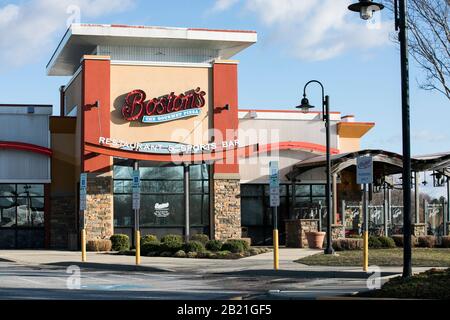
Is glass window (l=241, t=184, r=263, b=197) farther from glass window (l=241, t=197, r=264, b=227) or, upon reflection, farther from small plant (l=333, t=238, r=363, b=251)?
small plant (l=333, t=238, r=363, b=251)

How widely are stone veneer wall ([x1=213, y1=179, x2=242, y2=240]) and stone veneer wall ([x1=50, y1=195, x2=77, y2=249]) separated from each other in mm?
7364

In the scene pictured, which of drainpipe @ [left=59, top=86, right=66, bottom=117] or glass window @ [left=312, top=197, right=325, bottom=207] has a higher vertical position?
drainpipe @ [left=59, top=86, right=66, bottom=117]

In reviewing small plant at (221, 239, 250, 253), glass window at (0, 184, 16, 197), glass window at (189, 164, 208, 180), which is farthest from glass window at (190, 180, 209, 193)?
glass window at (0, 184, 16, 197)

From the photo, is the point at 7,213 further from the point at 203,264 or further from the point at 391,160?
the point at 391,160

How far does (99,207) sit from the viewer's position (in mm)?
36375

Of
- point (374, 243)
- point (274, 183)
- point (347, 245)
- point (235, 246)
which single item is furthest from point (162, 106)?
point (274, 183)

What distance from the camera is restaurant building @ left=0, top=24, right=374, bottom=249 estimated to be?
120 feet

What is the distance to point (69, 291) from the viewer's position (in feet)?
56.3

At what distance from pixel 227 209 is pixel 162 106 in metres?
5.69

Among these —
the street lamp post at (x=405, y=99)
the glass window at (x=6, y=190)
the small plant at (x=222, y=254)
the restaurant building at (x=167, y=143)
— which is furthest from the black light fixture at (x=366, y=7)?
the glass window at (x=6, y=190)

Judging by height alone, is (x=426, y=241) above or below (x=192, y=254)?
above
